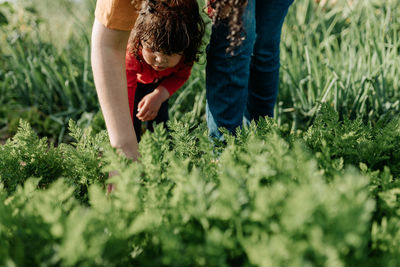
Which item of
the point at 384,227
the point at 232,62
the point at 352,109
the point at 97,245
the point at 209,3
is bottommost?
the point at 352,109

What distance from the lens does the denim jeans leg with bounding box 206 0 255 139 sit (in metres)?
1.33

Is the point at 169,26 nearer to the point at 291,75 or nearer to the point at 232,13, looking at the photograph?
the point at 232,13

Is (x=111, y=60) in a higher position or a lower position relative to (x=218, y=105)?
higher

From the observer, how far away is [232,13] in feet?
3.67

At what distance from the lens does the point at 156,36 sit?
4.38 ft

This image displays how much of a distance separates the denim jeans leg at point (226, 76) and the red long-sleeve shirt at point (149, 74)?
31cm

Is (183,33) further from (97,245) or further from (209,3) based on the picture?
(97,245)

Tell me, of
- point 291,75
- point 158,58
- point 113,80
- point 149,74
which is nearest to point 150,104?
point 149,74

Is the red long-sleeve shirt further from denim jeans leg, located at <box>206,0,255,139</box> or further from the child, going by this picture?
denim jeans leg, located at <box>206,0,255,139</box>

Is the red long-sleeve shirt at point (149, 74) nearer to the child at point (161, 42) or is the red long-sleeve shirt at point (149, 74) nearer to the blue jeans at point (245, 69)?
the child at point (161, 42)

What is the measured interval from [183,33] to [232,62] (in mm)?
232

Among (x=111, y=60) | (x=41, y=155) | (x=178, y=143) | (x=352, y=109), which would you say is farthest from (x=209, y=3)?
(x=352, y=109)

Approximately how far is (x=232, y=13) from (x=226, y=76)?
0.34 metres

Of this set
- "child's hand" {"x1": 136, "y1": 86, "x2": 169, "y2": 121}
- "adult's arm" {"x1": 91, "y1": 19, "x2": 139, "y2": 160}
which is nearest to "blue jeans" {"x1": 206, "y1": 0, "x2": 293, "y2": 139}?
"child's hand" {"x1": 136, "y1": 86, "x2": 169, "y2": 121}
